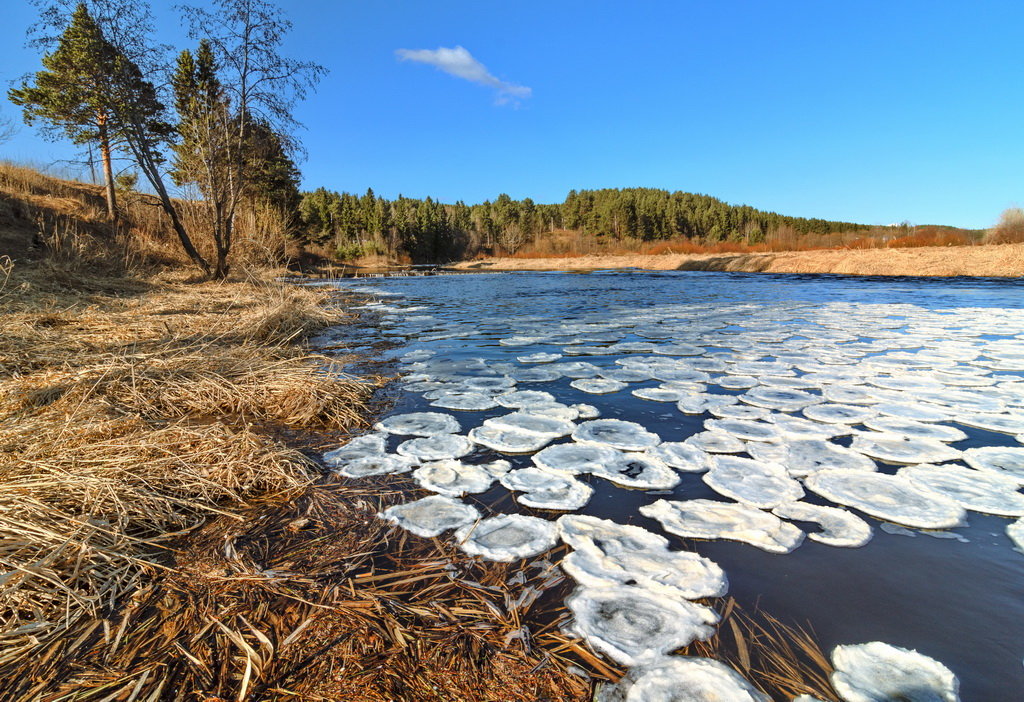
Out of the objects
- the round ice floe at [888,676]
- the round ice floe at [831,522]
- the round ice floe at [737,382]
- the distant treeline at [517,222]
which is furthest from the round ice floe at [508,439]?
the distant treeline at [517,222]

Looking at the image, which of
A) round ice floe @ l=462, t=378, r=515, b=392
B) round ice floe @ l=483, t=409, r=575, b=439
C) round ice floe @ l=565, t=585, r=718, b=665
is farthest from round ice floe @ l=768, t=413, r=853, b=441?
round ice floe @ l=462, t=378, r=515, b=392

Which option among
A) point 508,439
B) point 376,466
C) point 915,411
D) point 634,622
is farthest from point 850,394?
point 376,466

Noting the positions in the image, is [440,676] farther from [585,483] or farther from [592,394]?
[592,394]

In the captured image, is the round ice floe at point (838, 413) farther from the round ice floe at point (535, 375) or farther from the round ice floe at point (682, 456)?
the round ice floe at point (535, 375)

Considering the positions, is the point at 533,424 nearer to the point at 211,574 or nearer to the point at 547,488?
the point at 547,488

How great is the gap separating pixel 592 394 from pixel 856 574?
5.68 feet

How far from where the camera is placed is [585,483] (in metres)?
1.64

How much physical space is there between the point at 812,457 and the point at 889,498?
32cm

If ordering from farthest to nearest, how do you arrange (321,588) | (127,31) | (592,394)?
(127,31)
(592,394)
(321,588)

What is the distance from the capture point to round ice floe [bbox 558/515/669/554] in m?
1.25

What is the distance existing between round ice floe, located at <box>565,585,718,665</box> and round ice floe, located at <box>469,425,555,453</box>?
904 mm

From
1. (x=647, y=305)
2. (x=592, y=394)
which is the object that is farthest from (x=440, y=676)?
(x=647, y=305)

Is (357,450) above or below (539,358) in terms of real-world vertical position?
below

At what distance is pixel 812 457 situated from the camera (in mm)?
1813
